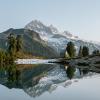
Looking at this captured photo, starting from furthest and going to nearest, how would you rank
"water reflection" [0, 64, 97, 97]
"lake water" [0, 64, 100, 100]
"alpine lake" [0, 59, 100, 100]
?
"water reflection" [0, 64, 97, 97] → "alpine lake" [0, 59, 100, 100] → "lake water" [0, 64, 100, 100]

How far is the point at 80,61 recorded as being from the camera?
18412cm

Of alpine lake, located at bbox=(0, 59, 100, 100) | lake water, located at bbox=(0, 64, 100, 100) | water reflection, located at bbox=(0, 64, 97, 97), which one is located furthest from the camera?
water reflection, located at bbox=(0, 64, 97, 97)

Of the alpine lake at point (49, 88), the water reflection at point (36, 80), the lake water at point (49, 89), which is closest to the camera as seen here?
the lake water at point (49, 89)

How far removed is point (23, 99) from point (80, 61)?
14746 cm

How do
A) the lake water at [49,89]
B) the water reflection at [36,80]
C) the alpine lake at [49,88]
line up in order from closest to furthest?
the lake water at [49,89]
the alpine lake at [49,88]
the water reflection at [36,80]

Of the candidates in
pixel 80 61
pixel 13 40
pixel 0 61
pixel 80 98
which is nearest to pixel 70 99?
pixel 80 98

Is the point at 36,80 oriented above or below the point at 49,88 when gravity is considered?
below

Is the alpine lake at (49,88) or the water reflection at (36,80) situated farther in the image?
the water reflection at (36,80)

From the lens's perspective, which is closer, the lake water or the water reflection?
the lake water

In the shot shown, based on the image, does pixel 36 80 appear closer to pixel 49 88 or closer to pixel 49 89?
pixel 49 88

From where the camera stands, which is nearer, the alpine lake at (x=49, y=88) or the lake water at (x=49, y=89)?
the lake water at (x=49, y=89)

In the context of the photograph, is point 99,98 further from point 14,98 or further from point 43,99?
point 14,98

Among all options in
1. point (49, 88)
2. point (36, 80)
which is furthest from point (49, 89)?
point (36, 80)

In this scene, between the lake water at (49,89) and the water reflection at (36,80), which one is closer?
the lake water at (49,89)
